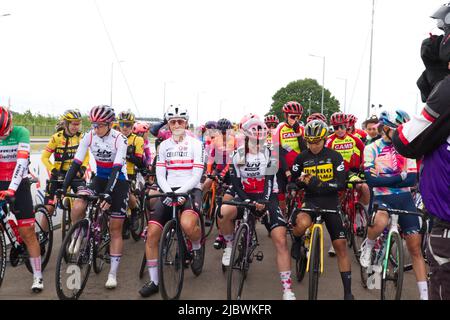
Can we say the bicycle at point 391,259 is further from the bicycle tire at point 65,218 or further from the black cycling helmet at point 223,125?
the black cycling helmet at point 223,125

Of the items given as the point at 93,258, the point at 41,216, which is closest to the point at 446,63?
the point at 93,258

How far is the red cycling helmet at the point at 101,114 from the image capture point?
5238mm

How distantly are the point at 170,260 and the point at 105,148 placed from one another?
72.0 inches

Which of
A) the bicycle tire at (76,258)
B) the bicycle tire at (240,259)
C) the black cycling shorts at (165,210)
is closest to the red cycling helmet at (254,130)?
the black cycling shorts at (165,210)

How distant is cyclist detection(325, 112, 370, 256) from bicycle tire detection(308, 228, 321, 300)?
2.86 m

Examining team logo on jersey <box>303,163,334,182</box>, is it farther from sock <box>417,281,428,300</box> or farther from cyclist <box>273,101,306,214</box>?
cyclist <box>273,101,306,214</box>

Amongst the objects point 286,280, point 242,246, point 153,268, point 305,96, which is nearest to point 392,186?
point 286,280

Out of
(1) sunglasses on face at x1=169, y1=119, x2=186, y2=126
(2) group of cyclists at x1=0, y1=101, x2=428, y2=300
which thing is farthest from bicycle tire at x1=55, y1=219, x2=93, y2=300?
(1) sunglasses on face at x1=169, y1=119, x2=186, y2=126

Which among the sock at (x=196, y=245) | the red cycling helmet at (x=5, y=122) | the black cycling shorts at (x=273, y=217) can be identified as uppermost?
the red cycling helmet at (x=5, y=122)

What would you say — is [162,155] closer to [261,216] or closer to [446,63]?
[261,216]

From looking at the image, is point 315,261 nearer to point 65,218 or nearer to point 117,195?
point 117,195

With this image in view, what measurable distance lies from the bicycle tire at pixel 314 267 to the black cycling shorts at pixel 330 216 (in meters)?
0.35
